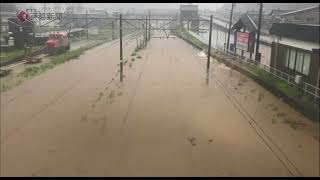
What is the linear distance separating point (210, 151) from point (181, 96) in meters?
8.48

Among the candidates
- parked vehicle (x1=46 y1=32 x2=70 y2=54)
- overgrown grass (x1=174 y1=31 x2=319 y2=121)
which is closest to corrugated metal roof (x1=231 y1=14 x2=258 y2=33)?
overgrown grass (x1=174 y1=31 x2=319 y2=121)

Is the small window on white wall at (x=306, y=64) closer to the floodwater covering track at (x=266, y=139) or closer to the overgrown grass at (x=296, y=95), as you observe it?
the overgrown grass at (x=296, y=95)

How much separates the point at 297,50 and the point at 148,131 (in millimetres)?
10030

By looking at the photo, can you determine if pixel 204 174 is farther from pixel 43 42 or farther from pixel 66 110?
pixel 43 42

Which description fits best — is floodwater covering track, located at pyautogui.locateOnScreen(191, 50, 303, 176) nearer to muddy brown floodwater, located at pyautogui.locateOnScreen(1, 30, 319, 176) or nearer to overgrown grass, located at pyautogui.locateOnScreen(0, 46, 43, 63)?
muddy brown floodwater, located at pyautogui.locateOnScreen(1, 30, 319, 176)

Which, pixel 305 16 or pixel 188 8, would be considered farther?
pixel 188 8

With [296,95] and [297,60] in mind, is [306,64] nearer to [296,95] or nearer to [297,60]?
[297,60]

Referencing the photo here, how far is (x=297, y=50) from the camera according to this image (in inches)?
Result: 792

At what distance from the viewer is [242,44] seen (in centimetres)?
3394

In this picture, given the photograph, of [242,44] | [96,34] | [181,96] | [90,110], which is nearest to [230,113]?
[181,96]

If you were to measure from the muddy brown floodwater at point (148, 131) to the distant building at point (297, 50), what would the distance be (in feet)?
6.08

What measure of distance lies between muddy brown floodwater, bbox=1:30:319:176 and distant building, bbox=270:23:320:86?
185cm

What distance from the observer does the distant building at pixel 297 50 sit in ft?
58.8

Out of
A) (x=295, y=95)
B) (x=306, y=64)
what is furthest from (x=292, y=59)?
(x=295, y=95)
